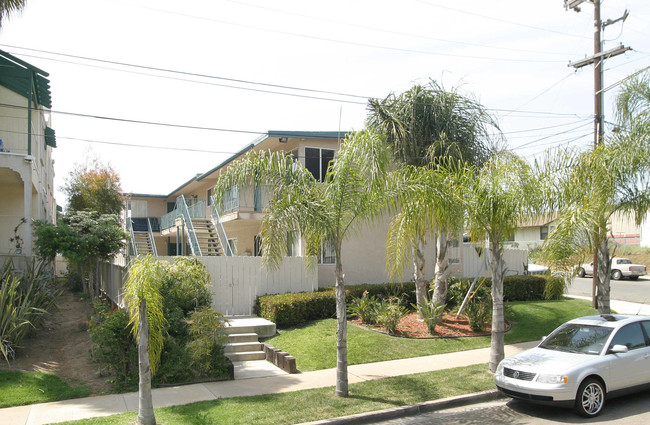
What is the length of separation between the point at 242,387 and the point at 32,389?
11.8ft

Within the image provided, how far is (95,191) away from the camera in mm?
27859

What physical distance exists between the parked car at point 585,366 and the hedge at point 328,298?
631 cm

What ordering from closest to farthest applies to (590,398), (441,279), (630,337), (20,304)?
(590,398) < (630,337) < (20,304) < (441,279)

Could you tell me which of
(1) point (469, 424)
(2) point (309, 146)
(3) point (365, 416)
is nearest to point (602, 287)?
(1) point (469, 424)

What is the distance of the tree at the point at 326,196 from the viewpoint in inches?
351

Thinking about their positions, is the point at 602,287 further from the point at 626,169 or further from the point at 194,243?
the point at 194,243

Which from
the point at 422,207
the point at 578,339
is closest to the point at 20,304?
the point at 422,207

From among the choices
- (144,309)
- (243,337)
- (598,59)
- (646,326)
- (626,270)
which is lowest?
(243,337)

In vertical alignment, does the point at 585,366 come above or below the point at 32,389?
above

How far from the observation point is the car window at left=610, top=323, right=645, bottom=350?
329 inches

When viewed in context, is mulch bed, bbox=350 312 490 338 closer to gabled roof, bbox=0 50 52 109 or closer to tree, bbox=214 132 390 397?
tree, bbox=214 132 390 397

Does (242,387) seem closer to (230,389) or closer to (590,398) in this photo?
(230,389)

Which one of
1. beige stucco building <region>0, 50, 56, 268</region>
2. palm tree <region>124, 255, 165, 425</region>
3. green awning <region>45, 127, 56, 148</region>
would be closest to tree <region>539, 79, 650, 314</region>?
palm tree <region>124, 255, 165, 425</region>

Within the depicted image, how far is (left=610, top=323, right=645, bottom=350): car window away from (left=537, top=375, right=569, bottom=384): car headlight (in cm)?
138
